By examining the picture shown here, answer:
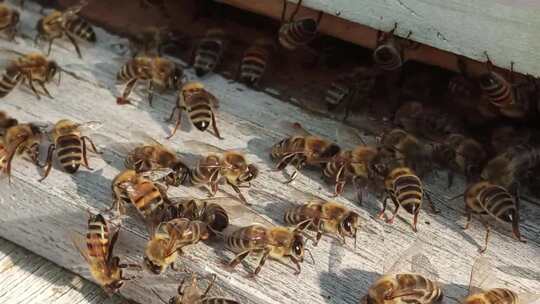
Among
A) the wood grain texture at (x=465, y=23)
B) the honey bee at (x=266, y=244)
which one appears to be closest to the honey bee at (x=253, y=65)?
the wood grain texture at (x=465, y=23)

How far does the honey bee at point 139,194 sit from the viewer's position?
3227 millimetres

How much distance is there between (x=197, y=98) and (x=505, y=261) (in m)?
1.48

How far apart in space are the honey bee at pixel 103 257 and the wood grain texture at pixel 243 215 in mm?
69

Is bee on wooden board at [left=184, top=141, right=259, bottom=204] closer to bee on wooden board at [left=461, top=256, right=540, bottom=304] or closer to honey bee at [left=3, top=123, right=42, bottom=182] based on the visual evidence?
honey bee at [left=3, top=123, right=42, bottom=182]

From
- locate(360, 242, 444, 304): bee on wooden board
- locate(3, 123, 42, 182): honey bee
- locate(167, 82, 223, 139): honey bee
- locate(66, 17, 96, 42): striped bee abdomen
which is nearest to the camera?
locate(360, 242, 444, 304): bee on wooden board

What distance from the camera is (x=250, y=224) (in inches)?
128

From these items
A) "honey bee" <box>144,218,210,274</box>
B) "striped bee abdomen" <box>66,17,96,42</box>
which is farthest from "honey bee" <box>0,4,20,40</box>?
"honey bee" <box>144,218,210,274</box>

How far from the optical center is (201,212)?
3213mm

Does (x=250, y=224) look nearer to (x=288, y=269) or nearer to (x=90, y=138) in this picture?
(x=288, y=269)

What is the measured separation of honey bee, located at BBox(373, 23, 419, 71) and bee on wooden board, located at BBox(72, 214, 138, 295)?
144cm

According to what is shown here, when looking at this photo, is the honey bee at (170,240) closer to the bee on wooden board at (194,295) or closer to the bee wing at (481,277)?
the bee on wooden board at (194,295)

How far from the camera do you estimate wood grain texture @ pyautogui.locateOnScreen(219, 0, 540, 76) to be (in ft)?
10.5

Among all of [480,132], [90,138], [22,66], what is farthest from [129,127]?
[480,132]

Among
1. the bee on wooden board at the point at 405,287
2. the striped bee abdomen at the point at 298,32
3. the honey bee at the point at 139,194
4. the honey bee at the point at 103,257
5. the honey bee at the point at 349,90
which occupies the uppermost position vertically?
the striped bee abdomen at the point at 298,32
